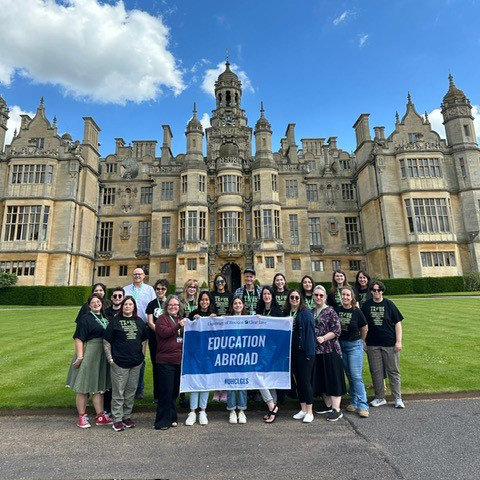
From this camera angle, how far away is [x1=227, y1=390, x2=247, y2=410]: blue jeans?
6133 millimetres

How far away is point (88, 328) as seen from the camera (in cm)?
593

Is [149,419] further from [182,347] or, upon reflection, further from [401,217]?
[401,217]

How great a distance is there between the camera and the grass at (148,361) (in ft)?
22.6

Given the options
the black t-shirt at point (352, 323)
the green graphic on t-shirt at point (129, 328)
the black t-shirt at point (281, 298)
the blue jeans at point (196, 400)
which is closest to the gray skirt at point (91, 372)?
the green graphic on t-shirt at point (129, 328)

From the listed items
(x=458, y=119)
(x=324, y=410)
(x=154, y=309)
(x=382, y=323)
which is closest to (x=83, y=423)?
(x=154, y=309)

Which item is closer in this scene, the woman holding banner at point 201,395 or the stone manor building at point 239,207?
the woman holding banner at point 201,395

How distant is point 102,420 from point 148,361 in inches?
169

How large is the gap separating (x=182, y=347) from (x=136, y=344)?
0.90 metres

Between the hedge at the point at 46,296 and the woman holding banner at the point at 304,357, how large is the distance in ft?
84.7

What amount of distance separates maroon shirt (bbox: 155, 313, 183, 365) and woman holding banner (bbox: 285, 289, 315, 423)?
90.2 inches

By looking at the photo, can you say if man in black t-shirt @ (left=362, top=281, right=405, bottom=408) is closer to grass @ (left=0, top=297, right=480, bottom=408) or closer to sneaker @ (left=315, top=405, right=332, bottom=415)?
grass @ (left=0, top=297, right=480, bottom=408)

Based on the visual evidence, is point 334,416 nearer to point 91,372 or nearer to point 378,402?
point 378,402

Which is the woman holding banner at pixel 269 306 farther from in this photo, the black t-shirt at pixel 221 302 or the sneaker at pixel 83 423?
the sneaker at pixel 83 423

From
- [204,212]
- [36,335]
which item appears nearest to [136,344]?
[36,335]
